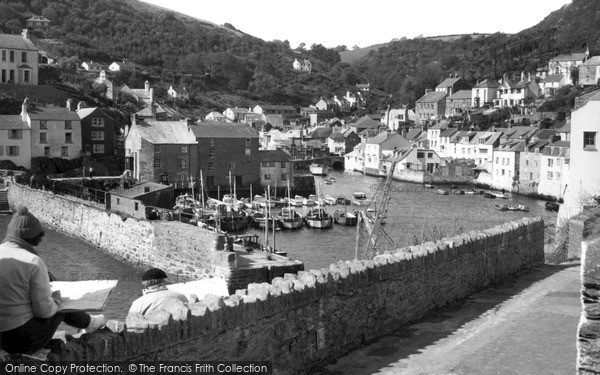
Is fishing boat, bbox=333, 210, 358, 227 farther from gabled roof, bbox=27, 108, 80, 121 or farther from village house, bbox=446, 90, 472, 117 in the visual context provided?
village house, bbox=446, 90, 472, 117

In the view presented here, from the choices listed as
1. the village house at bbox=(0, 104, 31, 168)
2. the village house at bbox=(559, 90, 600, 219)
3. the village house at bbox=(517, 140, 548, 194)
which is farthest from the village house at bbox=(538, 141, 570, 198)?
the village house at bbox=(559, 90, 600, 219)

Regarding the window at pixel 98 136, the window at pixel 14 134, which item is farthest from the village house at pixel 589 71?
the window at pixel 14 134

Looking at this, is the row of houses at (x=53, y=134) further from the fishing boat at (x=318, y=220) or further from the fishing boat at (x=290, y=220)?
the fishing boat at (x=318, y=220)

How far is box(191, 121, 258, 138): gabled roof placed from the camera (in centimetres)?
7300

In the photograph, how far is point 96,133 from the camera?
255 ft

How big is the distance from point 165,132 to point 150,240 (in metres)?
33.1

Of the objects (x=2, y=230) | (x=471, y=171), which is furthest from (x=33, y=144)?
(x=471, y=171)

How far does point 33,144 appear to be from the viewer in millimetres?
71312

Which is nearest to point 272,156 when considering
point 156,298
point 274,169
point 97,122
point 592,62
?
point 274,169

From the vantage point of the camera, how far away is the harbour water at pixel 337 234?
3831 cm

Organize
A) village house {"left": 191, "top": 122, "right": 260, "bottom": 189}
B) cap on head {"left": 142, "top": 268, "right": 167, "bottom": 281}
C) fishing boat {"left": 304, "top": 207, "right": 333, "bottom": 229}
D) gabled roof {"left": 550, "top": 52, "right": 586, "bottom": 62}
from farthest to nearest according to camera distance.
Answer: gabled roof {"left": 550, "top": 52, "right": 586, "bottom": 62}, village house {"left": 191, "top": 122, "right": 260, "bottom": 189}, fishing boat {"left": 304, "top": 207, "right": 333, "bottom": 229}, cap on head {"left": 142, "top": 268, "right": 167, "bottom": 281}

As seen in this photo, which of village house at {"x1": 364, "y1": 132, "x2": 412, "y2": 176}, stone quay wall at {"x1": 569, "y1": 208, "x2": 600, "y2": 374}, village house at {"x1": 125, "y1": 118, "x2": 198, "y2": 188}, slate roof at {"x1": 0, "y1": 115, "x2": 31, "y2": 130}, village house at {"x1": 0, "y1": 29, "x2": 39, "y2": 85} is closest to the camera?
stone quay wall at {"x1": 569, "y1": 208, "x2": 600, "y2": 374}

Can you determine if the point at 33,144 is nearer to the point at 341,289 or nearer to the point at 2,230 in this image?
the point at 2,230

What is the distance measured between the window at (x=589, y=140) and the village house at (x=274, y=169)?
51.2m
